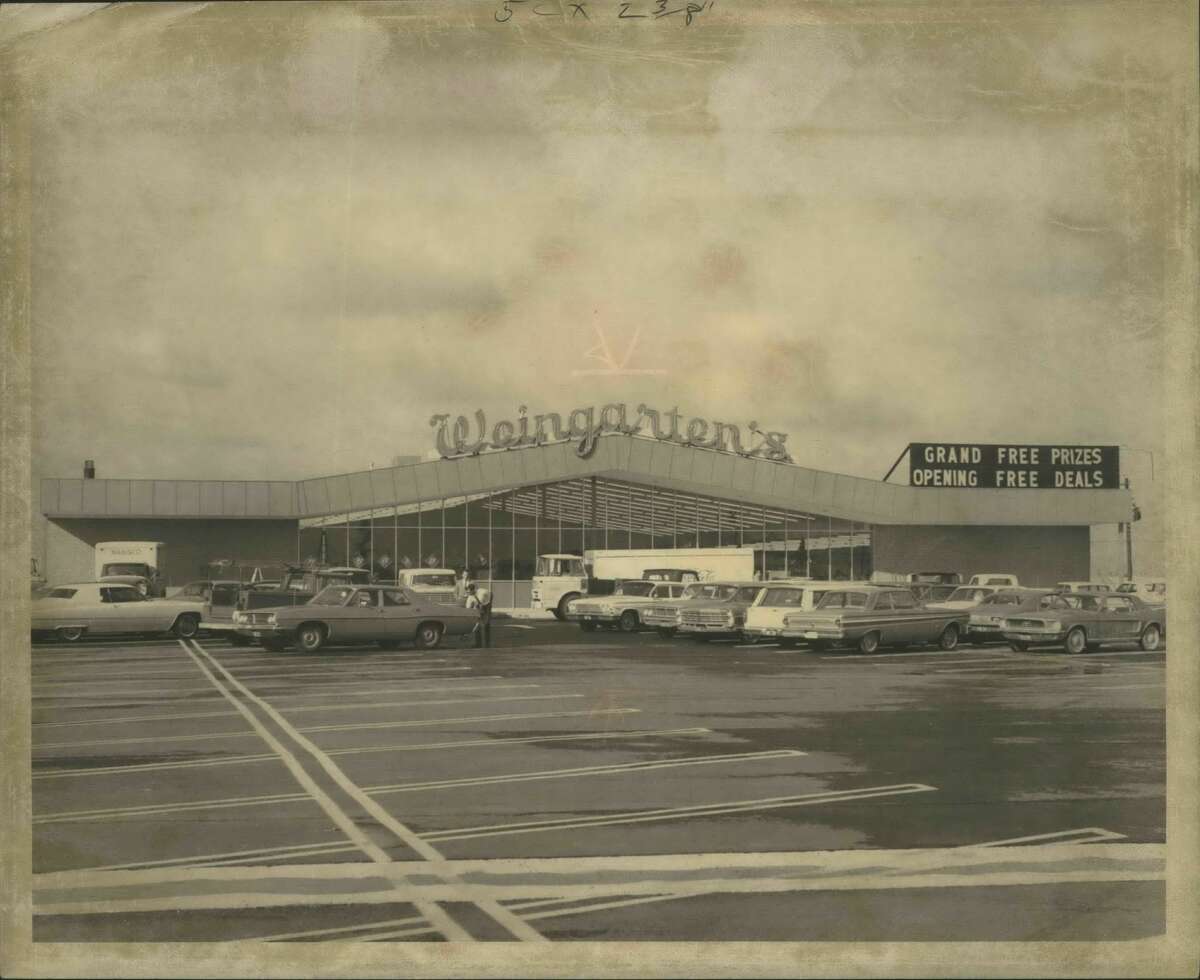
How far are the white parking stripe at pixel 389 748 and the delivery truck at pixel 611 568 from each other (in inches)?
847

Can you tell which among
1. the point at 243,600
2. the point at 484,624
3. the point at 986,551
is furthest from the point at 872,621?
the point at 986,551

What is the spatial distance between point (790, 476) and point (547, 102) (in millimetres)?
31320

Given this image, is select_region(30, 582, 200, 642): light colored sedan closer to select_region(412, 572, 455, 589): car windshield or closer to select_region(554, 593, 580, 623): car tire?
select_region(412, 572, 455, 589): car windshield

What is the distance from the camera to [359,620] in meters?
24.5

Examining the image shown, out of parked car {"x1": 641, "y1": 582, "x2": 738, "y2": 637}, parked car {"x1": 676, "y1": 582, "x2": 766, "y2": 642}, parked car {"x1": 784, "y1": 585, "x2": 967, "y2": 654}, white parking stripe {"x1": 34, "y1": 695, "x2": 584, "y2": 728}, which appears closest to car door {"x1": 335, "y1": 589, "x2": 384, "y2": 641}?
parked car {"x1": 676, "y1": 582, "x2": 766, "y2": 642}

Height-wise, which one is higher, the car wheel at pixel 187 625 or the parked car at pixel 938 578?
the parked car at pixel 938 578

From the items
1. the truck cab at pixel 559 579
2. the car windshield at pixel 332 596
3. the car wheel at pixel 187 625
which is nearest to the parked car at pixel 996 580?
the truck cab at pixel 559 579

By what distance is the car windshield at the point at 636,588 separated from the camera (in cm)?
3206

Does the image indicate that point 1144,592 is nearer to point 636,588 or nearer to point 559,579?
point 636,588

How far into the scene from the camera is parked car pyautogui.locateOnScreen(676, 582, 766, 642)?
90.6 ft

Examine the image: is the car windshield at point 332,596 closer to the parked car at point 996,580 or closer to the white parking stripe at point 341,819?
the white parking stripe at point 341,819

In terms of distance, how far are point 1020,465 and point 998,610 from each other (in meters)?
3.34

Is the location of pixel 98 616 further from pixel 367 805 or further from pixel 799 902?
pixel 799 902

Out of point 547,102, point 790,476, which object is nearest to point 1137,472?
point 547,102
